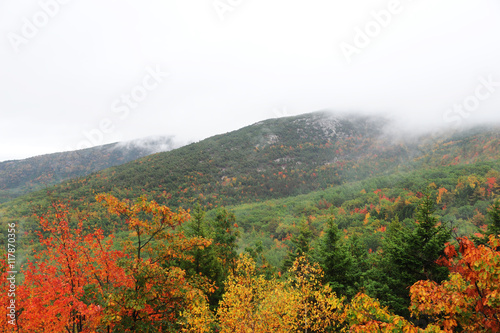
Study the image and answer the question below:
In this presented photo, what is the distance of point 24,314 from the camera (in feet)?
31.8

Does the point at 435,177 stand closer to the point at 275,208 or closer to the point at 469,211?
the point at 469,211

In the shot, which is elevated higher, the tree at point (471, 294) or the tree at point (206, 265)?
the tree at point (471, 294)

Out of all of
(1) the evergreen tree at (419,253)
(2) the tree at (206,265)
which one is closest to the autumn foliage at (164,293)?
(1) the evergreen tree at (419,253)

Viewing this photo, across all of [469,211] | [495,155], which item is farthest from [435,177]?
[495,155]

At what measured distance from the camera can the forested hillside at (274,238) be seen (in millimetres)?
7266

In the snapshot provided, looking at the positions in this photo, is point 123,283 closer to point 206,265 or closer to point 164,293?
point 164,293

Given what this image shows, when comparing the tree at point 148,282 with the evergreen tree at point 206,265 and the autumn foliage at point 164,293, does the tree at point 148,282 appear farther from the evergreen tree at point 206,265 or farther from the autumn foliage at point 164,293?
the evergreen tree at point 206,265

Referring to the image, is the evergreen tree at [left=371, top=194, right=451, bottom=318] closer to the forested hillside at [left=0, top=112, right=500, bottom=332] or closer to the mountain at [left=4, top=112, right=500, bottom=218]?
the forested hillside at [left=0, top=112, right=500, bottom=332]

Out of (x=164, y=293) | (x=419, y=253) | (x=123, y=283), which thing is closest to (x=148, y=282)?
(x=164, y=293)

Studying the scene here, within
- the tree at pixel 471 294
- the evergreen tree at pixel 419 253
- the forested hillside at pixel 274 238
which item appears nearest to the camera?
the tree at pixel 471 294

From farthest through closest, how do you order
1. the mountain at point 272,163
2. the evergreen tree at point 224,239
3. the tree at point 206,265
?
the mountain at point 272,163 < the evergreen tree at point 224,239 < the tree at point 206,265

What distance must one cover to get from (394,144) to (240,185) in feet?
451

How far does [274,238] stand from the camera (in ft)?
202

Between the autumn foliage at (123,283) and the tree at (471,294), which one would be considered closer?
the tree at (471,294)
